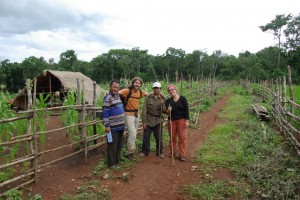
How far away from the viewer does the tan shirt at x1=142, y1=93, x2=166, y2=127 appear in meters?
5.78

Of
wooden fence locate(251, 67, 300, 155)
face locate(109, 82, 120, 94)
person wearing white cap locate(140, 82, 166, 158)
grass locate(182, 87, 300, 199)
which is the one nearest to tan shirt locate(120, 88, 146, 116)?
person wearing white cap locate(140, 82, 166, 158)

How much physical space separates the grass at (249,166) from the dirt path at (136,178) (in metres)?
0.24

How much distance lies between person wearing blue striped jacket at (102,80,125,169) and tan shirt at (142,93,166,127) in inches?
28.2

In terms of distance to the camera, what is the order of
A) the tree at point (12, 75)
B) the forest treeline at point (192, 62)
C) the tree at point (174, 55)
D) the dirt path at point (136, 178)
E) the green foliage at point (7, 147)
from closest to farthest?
the dirt path at point (136, 178), the green foliage at point (7, 147), the tree at point (12, 75), the forest treeline at point (192, 62), the tree at point (174, 55)

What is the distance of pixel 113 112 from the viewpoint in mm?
5090

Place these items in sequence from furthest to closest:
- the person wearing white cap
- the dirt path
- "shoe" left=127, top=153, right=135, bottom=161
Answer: the person wearing white cap → "shoe" left=127, top=153, right=135, bottom=161 → the dirt path

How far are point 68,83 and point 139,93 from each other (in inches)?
352

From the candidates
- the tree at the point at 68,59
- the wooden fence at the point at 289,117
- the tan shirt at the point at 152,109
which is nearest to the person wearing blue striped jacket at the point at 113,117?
the tan shirt at the point at 152,109

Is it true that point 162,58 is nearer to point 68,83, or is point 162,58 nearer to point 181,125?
point 68,83

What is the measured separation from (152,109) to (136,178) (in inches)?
62.9

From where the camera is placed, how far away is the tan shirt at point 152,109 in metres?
5.78

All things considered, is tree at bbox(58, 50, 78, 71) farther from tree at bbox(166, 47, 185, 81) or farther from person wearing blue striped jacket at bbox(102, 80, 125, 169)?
person wearing blue striped jacket at bbox(102, 80, 125, 169)

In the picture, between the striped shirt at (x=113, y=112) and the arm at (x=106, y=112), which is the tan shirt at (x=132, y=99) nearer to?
the striped shirt at (x=113, y=112)

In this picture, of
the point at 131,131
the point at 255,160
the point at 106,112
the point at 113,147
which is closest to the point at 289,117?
the point at 255,160
